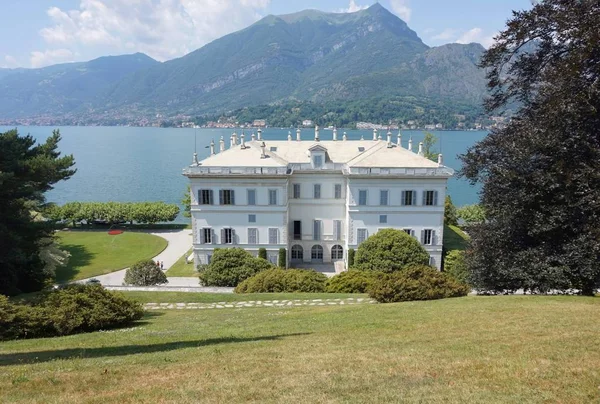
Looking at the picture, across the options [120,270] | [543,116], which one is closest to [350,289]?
[543,116]

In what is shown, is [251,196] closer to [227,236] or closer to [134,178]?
[227,236]

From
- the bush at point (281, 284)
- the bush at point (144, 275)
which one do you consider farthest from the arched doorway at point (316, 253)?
the bush at point (144, 275)

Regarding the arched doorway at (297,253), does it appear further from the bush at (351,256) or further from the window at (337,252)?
the bush at (351,256)

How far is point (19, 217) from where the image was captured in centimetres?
2480

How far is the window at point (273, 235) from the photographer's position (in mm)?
37719

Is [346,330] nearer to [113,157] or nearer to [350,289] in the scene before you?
[350,289]

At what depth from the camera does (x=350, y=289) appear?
87.9ft

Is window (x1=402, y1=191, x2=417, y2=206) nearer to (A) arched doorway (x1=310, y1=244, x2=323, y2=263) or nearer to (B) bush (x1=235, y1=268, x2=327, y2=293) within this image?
(A) arched doorway (x1=310, y1=244, x2=323, y2=263)

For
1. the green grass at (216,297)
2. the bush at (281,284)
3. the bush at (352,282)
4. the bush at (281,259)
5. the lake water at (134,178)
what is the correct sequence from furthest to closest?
the lake water at (134,178) < the bush at (281,259) < the bush at (281,284) < the bush at (352,282) < the green grass at (216,297)

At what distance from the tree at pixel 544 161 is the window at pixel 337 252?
18.9 meters

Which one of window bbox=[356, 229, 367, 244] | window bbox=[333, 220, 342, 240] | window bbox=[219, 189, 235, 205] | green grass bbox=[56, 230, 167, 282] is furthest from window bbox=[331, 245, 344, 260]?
green grass bbox=[56, 230, 167, 282]

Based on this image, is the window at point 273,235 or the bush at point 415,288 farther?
the window at point 273,235

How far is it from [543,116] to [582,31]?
10.9ft

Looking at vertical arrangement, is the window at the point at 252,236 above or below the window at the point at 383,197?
below
